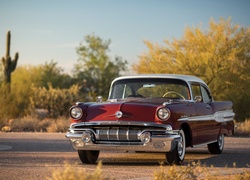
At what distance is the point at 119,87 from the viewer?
15.0 m

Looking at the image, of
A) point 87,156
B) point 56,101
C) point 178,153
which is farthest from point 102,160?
point 56,101

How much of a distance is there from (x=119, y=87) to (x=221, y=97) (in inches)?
A: 724

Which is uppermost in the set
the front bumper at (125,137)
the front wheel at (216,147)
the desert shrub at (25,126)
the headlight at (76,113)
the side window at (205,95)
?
the side window at (205,95)

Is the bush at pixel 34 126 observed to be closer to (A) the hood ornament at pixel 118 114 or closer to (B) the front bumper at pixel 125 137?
(B) the front bumper at pixel 125 137

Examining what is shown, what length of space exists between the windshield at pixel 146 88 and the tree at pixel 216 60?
17328mm

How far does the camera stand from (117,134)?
12852 mm

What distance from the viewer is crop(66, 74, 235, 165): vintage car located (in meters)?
12.8

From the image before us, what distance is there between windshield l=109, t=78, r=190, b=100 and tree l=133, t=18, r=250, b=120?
17.3 metres

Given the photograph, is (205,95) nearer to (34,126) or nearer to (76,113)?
(76,113)

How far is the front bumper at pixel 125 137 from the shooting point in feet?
41.7

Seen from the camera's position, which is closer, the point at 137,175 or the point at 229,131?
the point at 137,175

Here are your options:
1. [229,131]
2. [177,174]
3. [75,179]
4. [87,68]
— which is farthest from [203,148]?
[87,68]

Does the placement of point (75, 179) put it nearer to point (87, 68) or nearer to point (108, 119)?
point (108, 119)

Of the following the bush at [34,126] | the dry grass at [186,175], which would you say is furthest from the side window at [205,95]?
the bush at [34,126]
